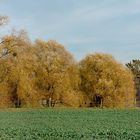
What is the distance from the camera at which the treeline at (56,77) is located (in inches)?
2282

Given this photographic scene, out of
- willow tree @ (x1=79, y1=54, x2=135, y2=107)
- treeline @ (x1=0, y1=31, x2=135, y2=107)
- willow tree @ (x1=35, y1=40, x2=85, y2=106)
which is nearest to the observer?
treeline @ (x1=0, y1=31, x2=135, y2=107)

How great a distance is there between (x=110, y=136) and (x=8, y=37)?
134 feet

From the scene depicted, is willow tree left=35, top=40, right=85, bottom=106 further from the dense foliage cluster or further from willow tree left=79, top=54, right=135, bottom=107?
willow tree left=79, top=54, right=135, bottom=107

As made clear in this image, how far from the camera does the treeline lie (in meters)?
58.0

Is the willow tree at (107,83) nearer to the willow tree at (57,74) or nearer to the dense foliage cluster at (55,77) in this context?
the dense foliage cluster at (55,77)

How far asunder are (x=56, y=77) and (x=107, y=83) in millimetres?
7054

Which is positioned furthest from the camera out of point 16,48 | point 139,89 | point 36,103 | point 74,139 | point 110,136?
point 139,89

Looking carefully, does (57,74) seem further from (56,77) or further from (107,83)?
(107,83)

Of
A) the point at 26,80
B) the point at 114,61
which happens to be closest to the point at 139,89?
the point at 114,61

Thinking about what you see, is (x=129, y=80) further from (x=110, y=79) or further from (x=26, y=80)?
(x=26, y=80)

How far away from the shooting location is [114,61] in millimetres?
66875

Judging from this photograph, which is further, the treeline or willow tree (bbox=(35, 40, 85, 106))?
willow tree (bbox=(35, 40, 85, 106))

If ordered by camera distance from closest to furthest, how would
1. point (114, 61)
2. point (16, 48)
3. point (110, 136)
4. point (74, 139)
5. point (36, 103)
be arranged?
point (74, 139) → point (110, 136) → point (16, 48) → point (36, 103) → point (114, 61)

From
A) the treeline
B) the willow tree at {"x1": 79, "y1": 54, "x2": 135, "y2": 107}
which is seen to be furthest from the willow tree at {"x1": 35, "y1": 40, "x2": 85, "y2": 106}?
the willow tree at {"x1": 79, "y1": 54, "x2": 135, "y2": 107}
